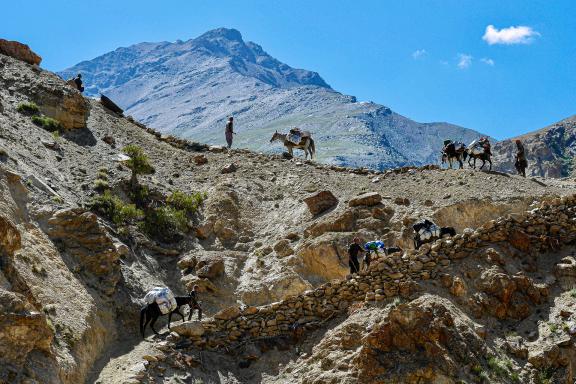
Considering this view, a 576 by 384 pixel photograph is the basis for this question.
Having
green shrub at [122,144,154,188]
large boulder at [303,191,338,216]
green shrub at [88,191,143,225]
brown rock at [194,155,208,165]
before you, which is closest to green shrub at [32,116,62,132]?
green shrub at [122,144,154,188]

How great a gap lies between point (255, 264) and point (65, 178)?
23.0 ft

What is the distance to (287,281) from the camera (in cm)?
2038

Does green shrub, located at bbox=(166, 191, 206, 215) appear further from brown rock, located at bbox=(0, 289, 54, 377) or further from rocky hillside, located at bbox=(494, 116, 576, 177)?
rocky hillside, located at bbox=(494, 116, 576, 177)

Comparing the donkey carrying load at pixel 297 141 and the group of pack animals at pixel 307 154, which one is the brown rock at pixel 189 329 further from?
the donkey carrying load at pixel 297 141

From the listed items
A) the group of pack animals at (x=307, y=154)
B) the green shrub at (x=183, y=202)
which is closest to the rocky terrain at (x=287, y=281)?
the green shrub at (x=183, y=202)

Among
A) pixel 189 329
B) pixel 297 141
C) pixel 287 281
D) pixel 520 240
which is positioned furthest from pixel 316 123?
pixel 189 329

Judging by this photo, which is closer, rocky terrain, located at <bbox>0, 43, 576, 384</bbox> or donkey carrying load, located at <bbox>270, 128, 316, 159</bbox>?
rocky terrain, located at <bbox>0, 43, 576, 384</bbox>

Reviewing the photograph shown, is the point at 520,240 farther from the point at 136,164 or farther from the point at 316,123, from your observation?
the point at 316,123

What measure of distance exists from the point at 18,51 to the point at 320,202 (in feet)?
62.0

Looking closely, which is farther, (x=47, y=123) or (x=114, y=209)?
(x=47, y=123)

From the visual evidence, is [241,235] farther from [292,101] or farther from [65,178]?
[292,101]

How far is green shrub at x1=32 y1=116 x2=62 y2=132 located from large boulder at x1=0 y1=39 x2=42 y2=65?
7.54 m

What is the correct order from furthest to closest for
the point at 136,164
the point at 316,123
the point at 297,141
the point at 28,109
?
1. the point at 316,123
2. the point at 297,141
3. the point at 28,109
4. the point at 136,164

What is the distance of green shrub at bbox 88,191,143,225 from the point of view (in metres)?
21.4
